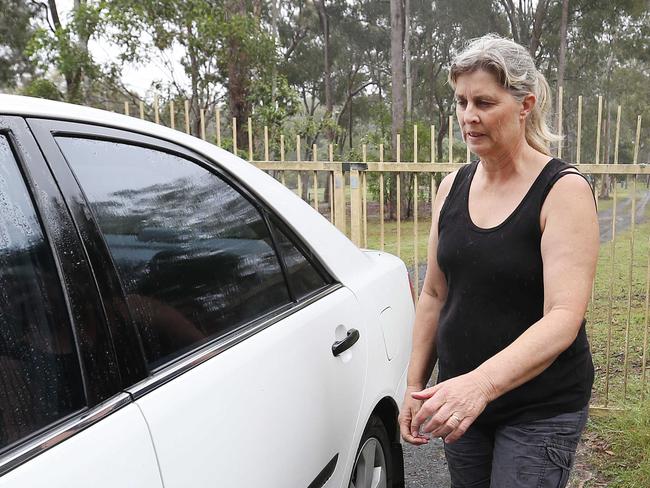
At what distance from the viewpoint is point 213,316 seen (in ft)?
4.70

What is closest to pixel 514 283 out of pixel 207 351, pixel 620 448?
pixel 207 351

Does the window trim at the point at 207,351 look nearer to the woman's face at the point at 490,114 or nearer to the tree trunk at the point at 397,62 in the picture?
the woman's face at the point at 490,114

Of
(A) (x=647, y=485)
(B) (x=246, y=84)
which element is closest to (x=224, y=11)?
(B) (x=246, y=84)

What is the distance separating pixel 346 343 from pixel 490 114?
80 cm

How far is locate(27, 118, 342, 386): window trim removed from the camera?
1137 mm

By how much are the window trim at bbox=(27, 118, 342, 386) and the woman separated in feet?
1.49

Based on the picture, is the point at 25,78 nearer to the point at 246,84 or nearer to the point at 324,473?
the point at 246,84

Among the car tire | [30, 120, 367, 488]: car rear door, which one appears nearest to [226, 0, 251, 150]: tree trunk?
the car tire

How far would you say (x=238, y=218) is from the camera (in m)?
1.67

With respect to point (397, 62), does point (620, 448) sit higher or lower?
lower

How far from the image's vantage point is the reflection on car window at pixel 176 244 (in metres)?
1.22

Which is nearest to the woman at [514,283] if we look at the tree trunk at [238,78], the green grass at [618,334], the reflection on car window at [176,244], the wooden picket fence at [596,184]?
Result: the reflection on car window at [176,244]

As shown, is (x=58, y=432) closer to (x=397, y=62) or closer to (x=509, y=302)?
(x=509, y=302)

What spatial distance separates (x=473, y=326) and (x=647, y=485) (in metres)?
1.99
